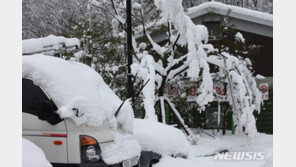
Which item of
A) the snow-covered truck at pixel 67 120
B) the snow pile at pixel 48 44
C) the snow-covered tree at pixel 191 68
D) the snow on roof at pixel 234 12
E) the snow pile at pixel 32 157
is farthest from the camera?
the snow on roof at pixel 234 12

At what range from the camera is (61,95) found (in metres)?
4.29

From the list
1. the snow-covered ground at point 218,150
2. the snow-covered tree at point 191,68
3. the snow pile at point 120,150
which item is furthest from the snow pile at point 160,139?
the snow-covered tree at point 191,68

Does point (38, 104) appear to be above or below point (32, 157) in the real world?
above

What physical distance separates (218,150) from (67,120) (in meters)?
6.44

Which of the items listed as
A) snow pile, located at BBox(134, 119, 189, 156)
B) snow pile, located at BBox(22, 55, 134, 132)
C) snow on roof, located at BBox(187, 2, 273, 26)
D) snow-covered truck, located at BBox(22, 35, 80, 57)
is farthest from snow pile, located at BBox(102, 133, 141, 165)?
snow on roof, located at BBox(187, 2, 273, 26)

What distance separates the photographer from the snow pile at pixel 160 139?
5926mm

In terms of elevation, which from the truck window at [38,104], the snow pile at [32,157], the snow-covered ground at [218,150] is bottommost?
the snow-covered ground at [218,150]

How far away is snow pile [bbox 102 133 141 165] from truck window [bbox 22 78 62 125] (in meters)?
0.84

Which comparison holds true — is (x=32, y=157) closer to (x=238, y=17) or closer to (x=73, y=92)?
(x=73, y=92)

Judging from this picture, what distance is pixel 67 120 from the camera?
4.25 metres

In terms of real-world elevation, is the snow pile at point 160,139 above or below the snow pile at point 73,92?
below

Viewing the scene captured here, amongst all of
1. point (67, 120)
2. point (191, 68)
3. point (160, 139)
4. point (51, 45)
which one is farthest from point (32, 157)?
point (191, 68)

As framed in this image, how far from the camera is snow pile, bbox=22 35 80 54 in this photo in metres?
5.24

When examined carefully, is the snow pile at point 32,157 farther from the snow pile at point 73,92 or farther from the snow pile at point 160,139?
the snow pile at point 160,139
